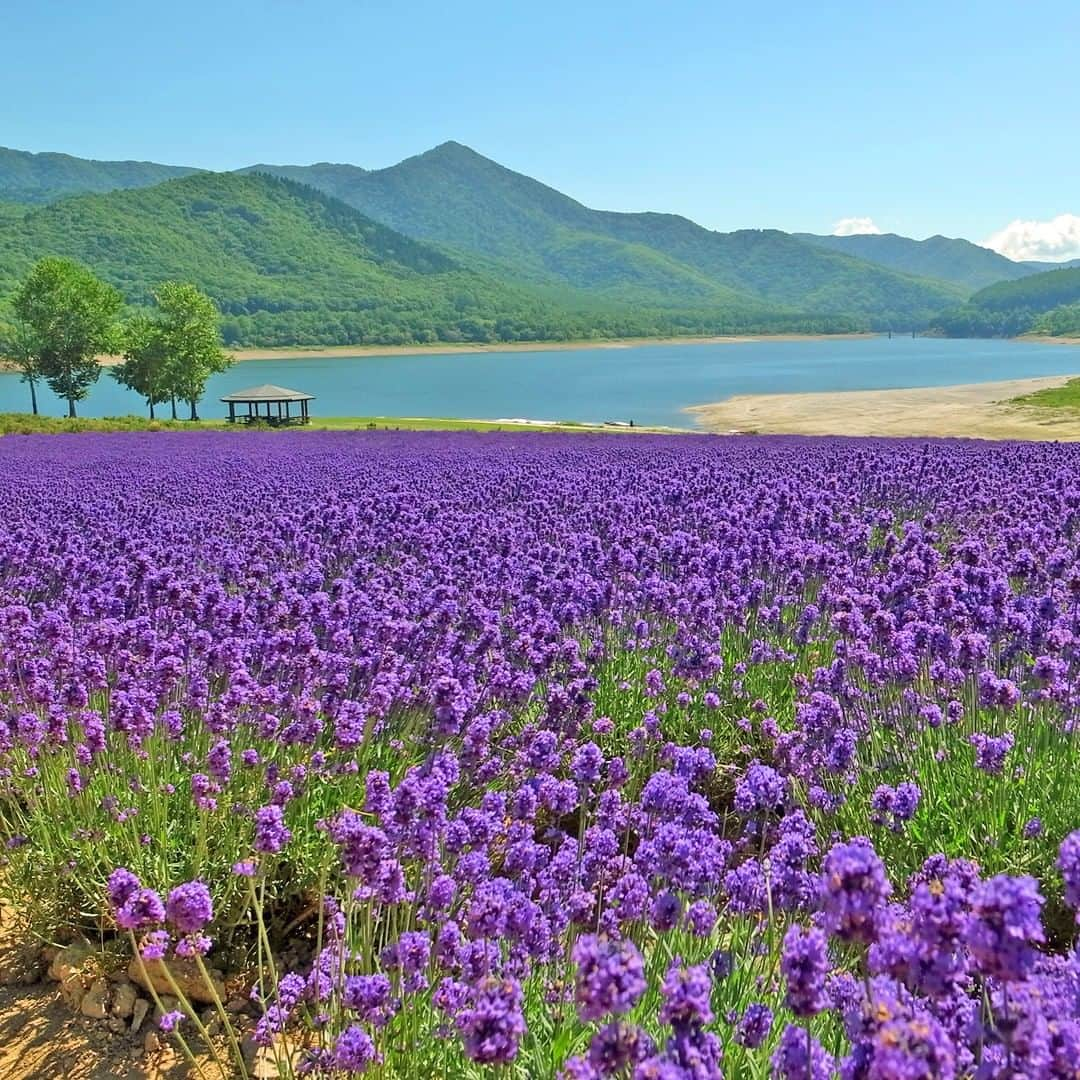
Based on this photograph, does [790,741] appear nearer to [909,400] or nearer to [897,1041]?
[897,1041]

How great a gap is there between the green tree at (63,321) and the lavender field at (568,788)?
1977 inches

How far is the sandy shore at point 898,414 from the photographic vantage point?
127ft

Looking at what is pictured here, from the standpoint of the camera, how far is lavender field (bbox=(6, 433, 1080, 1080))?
174 centimetres

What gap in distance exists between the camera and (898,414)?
50.6 metres

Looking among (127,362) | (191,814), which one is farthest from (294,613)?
(127,362)

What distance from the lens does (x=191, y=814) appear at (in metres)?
3.85

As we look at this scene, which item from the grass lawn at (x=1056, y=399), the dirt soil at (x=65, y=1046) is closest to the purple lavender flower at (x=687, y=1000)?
the dirt soil at (x=65, y=1046)

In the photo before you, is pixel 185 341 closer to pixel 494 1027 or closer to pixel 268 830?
pixel 268 830

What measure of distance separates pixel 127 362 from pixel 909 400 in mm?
47586

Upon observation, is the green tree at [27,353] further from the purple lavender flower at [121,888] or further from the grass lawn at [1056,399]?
the purple lavender flower at [121,888]

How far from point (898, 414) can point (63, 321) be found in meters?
45.7

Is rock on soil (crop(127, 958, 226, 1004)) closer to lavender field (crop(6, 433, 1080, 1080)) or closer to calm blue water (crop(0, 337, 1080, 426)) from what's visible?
lavender field (crop(6, 433, 1080, 1080))

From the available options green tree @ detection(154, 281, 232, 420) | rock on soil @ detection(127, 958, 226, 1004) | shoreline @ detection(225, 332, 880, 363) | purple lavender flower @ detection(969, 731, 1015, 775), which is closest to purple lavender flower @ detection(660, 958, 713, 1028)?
purple lavender flower @ detection(969, 731, 1015, 775)

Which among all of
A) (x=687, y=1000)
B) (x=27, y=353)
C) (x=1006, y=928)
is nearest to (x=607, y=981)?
(x=687, y=1000)
